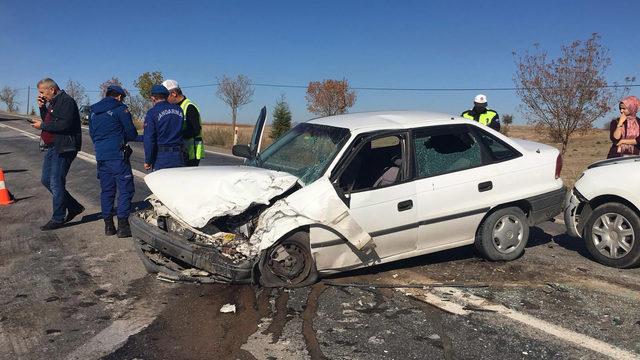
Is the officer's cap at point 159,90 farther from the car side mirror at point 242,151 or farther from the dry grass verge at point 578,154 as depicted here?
the dry grass verge at point 578,154

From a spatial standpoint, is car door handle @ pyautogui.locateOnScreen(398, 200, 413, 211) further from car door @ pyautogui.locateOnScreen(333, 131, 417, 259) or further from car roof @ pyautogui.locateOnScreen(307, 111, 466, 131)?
car roof @ pyautogui.locateOnScreen(307, 111, 466, 131)

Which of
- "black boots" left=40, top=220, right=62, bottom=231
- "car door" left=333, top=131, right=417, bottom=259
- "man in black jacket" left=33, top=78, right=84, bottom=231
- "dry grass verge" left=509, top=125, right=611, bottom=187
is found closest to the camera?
"car door" left=333, top=131, right=417, bottom=259

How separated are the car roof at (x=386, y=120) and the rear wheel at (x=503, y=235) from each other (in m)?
1.06

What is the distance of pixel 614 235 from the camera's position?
534 centimetres

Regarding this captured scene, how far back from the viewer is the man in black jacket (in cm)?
651

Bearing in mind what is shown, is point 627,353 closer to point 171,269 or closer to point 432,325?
point 432,325

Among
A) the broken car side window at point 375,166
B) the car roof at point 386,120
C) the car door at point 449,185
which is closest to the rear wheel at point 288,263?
the broken car side window at point 375,166

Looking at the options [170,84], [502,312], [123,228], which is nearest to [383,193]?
[502,312]

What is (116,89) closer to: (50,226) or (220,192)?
(50,226)

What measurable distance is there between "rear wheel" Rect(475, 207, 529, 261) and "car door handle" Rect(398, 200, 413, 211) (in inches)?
38.3

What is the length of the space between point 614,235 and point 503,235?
1111mm

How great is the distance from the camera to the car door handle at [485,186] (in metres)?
5.17

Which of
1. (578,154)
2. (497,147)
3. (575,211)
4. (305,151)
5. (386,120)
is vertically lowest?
(578,154)

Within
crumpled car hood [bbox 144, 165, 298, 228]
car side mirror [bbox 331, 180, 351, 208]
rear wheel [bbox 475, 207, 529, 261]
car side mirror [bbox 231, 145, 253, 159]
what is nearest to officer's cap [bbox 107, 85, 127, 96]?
car side mirror [bbox 231, 145, 253, 159]
